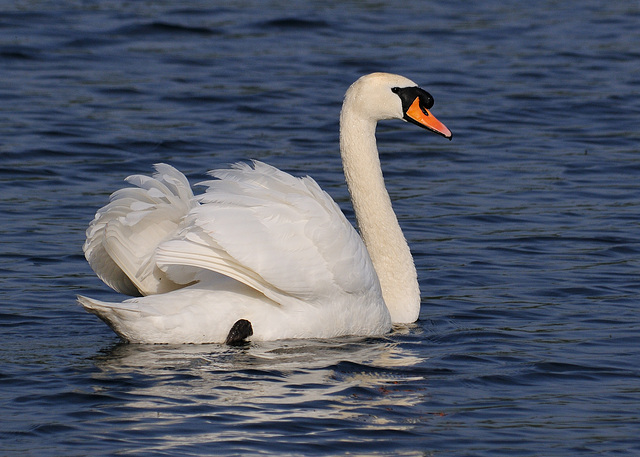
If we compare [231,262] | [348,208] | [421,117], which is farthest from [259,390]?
[348,208]

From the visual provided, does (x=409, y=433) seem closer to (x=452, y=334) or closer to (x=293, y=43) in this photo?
(x=452, y=334)

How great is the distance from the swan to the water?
179 millimetres

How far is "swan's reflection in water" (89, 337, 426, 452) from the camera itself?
5938 mm

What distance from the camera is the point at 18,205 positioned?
10.9 metres

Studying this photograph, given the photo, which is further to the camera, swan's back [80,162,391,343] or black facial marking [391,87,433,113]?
black facial marking [391,87,433,113]

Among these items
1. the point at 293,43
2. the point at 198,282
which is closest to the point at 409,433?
the point at 198,282

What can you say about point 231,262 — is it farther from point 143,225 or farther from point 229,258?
point 143,225

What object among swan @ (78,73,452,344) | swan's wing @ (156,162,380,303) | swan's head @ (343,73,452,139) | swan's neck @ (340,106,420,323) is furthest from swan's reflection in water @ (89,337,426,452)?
swan's head @ (343,73,452,139)

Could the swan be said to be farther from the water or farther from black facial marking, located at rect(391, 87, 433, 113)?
black facial marking, located at rect(391, 87, 433, 113)

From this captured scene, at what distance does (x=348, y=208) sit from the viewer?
11312 mm

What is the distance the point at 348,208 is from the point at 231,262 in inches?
176

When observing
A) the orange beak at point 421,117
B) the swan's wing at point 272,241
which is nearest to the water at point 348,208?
the swan's wing at point 272,241

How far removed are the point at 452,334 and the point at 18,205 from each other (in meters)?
4.56

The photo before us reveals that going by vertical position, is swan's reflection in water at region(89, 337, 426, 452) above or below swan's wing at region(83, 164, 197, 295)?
below
